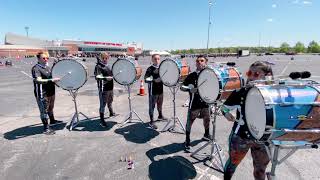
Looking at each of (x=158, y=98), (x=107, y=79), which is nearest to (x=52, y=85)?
→ (x=107, y=79)

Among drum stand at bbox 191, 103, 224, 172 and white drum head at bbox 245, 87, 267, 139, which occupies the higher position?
white drum head at bbox 245, 87, 267, 139

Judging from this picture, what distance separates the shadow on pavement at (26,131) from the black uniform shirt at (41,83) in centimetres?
111

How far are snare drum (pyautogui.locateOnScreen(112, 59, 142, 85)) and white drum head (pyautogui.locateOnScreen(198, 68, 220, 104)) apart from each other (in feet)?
10.9

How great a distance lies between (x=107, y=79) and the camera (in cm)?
902

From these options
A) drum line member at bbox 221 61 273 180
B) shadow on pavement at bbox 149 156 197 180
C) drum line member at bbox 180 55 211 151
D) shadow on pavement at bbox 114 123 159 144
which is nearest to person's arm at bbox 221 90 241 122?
drum line member at bbox 221 61 273 180

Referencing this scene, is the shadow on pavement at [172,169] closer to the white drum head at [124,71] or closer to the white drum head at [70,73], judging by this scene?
the white drum head at [124,71]

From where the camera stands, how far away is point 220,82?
551 cm

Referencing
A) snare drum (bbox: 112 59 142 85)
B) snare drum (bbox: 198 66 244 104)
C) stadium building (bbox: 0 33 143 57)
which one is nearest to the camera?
snare drum (bbox: 198 66 244 104)

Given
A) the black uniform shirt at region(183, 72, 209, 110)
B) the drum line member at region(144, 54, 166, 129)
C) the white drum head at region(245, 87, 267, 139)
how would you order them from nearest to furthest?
the white drum head at region(245, 87, 267, 139) < the black uniform shirt at region(183, 72, 209, 110) < the drum line member at region(144, 54, 166, 129)

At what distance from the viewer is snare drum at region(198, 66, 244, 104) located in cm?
554

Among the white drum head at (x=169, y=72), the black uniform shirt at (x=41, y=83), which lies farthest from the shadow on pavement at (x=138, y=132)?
the black uniform shirt at (x=41, y=83)

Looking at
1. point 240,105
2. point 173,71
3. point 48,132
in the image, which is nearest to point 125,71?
point 173,71

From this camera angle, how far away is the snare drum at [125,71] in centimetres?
911

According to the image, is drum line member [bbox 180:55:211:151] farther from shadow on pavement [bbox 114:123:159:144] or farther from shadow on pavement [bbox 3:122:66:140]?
shadow on pavement [bbox 3:122:66:140]
